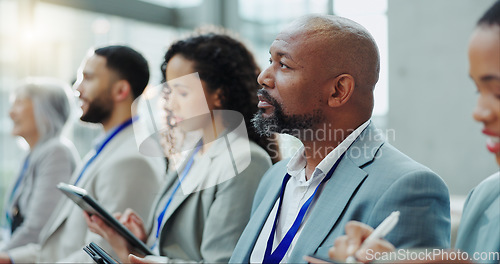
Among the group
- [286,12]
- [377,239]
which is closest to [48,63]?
[286,12]

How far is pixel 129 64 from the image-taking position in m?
2.93

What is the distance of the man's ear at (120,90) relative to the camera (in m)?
2.88

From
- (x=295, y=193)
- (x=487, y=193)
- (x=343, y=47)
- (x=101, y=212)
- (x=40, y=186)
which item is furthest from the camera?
(x=40, y=186)

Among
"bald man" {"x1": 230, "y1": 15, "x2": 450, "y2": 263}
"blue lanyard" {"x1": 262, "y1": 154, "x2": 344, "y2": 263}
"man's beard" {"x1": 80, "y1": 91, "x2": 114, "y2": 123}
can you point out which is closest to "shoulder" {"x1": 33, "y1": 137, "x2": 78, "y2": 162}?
"man's beard" {"x1": 80, "y1": 91, "x2": 114, "y2": 123}

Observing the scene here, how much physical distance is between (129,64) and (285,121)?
1.61 meters

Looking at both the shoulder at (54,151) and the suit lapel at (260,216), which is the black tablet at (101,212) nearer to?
the suit lapel at (260,216)

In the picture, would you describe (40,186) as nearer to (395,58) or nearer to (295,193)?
(295,193)

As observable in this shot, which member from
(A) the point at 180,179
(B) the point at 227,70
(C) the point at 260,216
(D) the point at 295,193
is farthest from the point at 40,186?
(D) the point at 295,193

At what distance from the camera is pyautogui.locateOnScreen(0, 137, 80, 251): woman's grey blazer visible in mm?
A: 3082

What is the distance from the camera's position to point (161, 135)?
2.58m

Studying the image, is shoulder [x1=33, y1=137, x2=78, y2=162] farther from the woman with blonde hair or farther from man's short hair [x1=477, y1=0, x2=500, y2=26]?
man's short hair [x1=477, y1=0, x2=500, y2=26]

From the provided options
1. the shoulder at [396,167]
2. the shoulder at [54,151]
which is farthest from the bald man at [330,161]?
the shoulder at [54,151]

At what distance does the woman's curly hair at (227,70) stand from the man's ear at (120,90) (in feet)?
1.95

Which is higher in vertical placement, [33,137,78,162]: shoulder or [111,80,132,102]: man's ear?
[111,80,132,102]: man's ear
